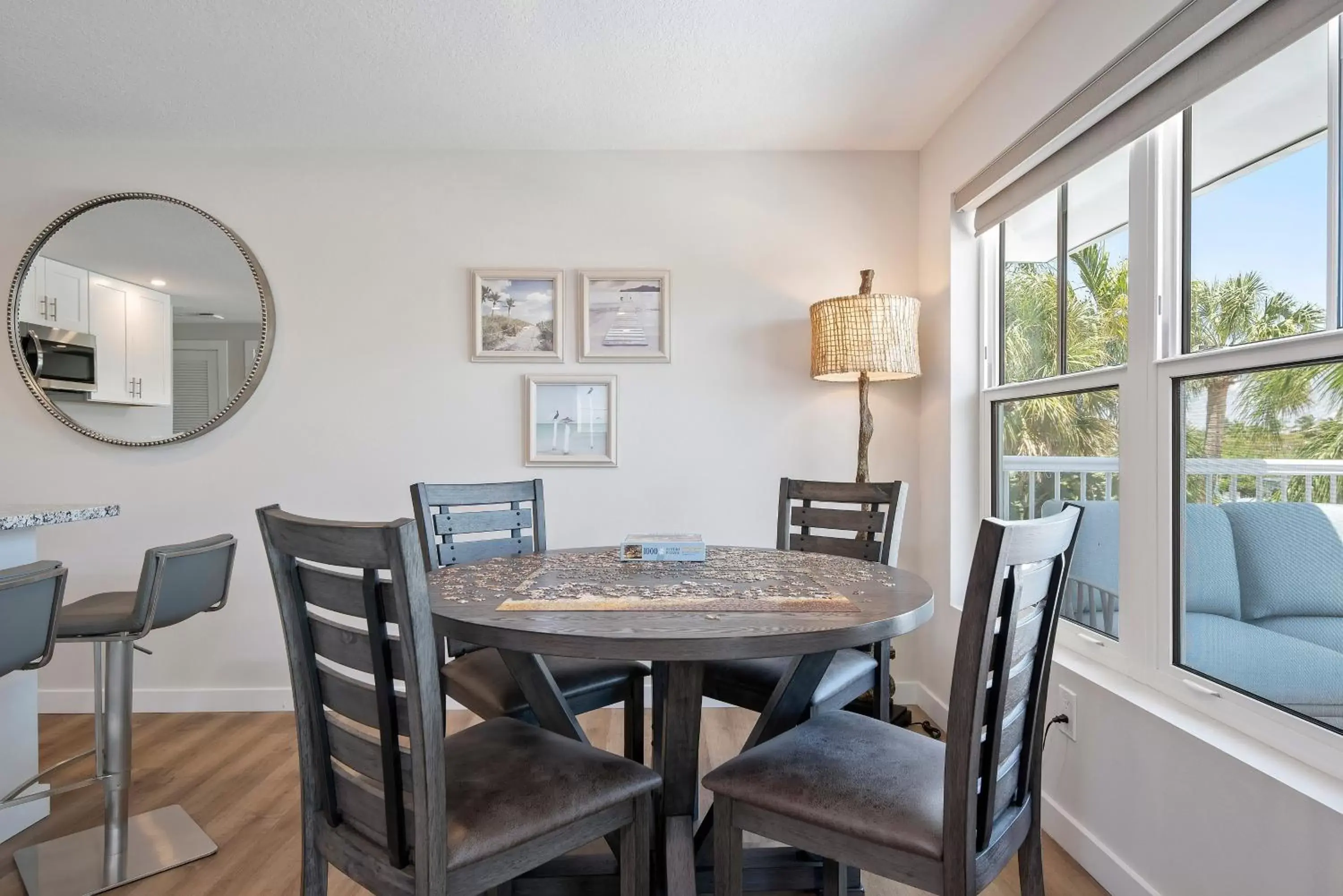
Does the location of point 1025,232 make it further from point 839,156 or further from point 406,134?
point 406,134

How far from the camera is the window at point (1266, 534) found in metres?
1.31

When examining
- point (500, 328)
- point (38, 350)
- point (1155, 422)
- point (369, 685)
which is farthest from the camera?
point (500, 328)

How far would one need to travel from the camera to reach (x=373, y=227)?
2959 mm

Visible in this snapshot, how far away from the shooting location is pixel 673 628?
1.19 m

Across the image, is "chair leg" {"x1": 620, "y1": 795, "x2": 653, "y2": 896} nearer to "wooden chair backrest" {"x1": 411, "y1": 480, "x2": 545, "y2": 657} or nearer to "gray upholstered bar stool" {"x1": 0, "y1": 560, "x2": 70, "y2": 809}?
"wooden chair backrest" {"x1": 411, "y1": 480, "x2": 545, "y2": 657}

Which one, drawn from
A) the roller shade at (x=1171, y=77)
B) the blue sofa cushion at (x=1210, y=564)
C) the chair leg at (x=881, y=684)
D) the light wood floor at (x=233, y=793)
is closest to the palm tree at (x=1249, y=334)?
the blue sofa cushion at (x=1210, y=564)

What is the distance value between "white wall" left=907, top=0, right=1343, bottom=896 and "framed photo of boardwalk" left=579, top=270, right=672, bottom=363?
1.15 metres

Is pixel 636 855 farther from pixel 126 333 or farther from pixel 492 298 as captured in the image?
pixel 126 333

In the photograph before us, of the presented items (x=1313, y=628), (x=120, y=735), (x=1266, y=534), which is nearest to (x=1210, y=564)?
(x=1266, y=534)

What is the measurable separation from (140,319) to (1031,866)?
11.8 feet

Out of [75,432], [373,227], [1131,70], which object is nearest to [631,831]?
[1131,70]

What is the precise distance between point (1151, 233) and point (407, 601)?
1958 mm

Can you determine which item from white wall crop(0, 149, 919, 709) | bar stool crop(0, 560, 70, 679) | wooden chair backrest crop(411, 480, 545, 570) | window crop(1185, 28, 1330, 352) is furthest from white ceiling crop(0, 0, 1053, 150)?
bar stool crop(0, 560, 70, 679)

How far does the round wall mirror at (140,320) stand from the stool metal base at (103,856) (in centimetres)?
156
